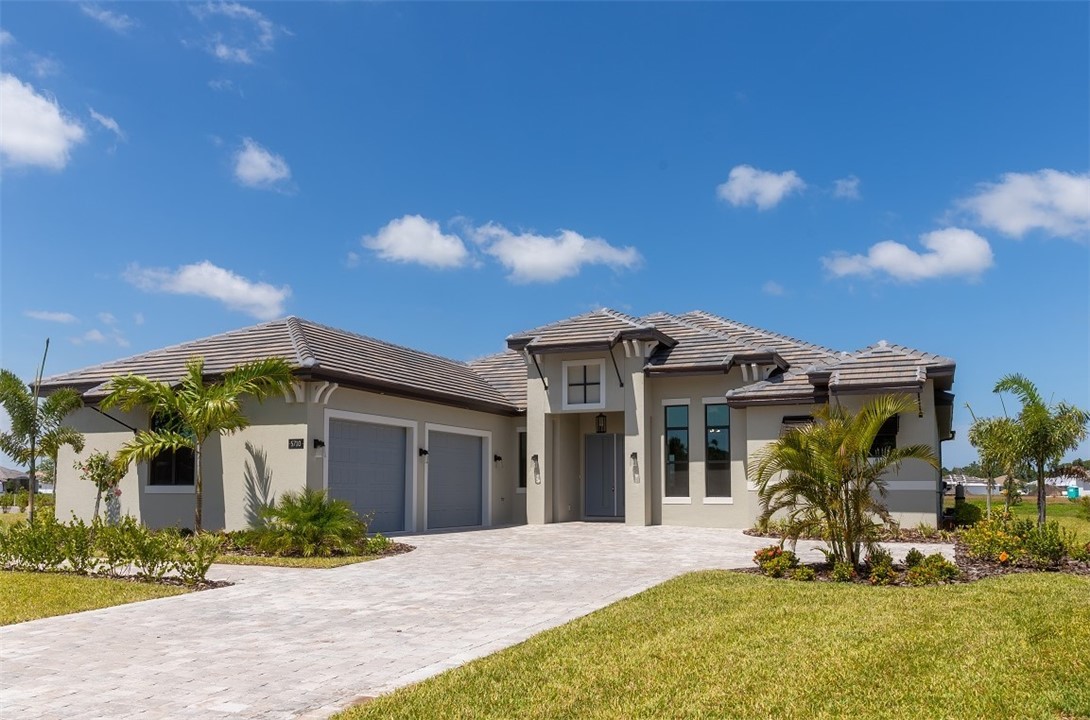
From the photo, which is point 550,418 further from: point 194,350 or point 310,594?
point 310,594

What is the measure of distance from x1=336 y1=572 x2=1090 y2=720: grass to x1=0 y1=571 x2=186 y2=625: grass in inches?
218

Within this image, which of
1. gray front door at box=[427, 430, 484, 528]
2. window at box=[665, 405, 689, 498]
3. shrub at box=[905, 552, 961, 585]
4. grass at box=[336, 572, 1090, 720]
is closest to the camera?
grass at box=[336, 572, 1090, 720]

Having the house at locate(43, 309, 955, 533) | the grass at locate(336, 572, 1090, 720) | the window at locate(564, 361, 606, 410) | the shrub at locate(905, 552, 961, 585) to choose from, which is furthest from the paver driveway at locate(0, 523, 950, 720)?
the window at locate(564, 361, 606, 410)

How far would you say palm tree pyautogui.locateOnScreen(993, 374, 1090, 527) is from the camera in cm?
1884

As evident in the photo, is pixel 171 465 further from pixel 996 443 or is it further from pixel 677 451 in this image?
pixel 996 443

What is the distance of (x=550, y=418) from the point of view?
24188 millimetres

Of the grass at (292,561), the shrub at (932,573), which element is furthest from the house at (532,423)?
the shrub at (932,573)

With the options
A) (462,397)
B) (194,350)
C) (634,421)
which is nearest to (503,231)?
(462,397)

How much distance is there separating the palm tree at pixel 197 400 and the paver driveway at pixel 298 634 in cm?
391

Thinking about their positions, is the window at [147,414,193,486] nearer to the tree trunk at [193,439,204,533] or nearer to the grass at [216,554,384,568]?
the tree trunk at [193,439,204,533]

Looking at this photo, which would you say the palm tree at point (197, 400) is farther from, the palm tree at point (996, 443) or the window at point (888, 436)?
the palm tree at point (996, 443)

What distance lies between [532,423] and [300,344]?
7271mm

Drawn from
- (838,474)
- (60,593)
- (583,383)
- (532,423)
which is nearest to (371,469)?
(532,423)

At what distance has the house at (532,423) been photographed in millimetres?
18469
